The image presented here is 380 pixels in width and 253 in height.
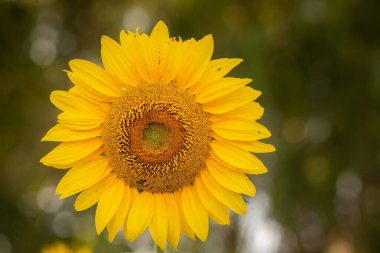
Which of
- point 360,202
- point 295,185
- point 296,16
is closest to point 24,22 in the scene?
point 296,16

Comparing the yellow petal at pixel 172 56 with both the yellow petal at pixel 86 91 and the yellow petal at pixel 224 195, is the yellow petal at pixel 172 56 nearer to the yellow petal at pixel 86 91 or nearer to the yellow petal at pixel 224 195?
the yellow petal at pixel 86 91

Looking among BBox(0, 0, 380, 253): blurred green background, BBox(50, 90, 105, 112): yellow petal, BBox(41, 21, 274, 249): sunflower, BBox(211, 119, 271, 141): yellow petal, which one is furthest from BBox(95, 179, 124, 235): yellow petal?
BBox(0, 0, 380, 253): blurred green background

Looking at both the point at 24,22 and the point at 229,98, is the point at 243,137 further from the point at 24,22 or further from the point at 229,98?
the point at 24,22

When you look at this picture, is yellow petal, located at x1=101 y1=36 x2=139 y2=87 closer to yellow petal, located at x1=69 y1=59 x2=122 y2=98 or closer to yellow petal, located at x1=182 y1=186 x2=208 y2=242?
yellow petal, located at x1=69 y1=59 x2=122 y2=98

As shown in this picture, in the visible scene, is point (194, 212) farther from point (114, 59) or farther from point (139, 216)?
point (114, 59)

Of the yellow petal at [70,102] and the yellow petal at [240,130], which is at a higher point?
the yellow petal at [70,102]

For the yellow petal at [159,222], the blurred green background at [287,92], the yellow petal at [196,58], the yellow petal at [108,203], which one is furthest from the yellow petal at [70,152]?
the blurred green background at [287,92]
